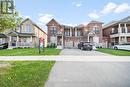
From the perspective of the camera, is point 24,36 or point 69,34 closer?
point 24,36

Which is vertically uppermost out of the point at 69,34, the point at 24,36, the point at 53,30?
the point at 53,30

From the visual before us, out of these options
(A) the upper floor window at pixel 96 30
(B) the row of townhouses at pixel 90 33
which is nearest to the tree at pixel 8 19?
(B) the row of townhouses at pixel 90 33

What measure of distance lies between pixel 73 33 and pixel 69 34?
1.34 m

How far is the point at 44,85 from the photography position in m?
8.47

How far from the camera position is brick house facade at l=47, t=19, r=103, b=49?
192 ft

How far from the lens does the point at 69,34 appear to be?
6291 centimetres

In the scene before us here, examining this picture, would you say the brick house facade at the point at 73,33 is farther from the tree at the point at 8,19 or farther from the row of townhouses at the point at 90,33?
the tree at the point at 8,19

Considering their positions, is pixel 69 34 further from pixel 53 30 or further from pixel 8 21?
pixel 8 21

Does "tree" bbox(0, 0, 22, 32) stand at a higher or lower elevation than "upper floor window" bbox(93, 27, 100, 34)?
lower

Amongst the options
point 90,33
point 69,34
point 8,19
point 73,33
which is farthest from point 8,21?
point 73,33

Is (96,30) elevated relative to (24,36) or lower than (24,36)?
elevated

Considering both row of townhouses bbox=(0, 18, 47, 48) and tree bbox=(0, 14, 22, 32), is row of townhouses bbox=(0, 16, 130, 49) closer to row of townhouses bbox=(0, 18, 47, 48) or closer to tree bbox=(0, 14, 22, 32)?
row of townhouses bbox=(0, 18, 47, 48)

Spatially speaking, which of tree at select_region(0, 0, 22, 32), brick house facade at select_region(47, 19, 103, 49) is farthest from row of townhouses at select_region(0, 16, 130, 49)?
tree at select_region(0, 0, 22, 32)

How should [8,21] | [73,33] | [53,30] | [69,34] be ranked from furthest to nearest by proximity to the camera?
1. [73,33]
2. [69,34]
3. [53,30]
4. [8,21]
